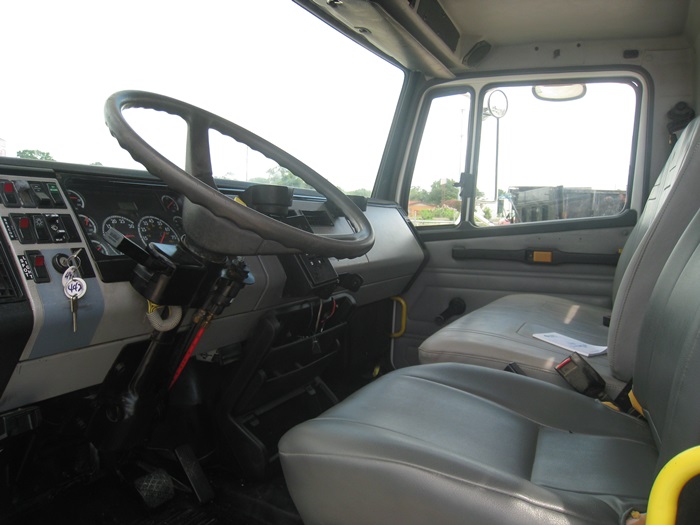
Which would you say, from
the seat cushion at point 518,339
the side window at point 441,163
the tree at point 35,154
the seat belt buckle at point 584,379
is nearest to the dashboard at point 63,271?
the tree at point 35,154

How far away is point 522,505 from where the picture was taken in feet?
2.35

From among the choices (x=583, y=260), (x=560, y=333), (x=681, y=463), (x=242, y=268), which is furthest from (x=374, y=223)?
(x=681, y=463)

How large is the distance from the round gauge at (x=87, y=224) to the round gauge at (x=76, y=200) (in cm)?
2

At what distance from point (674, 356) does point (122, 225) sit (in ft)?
3.63

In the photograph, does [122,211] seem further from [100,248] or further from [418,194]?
[418,194]

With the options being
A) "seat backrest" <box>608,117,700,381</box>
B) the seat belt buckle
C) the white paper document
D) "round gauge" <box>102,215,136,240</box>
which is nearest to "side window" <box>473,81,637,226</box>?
the white paper document

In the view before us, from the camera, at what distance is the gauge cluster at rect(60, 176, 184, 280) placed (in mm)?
1097

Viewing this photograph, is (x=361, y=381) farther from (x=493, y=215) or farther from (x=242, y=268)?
(x=242, y=268)

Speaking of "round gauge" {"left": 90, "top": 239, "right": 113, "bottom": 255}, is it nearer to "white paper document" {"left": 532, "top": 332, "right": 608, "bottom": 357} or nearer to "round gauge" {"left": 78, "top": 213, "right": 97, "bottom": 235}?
"round gauge" {"left": 78, "top": 213, "right": 97, "bottom": 235}

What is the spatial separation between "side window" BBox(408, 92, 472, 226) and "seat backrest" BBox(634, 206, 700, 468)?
180 centimetres

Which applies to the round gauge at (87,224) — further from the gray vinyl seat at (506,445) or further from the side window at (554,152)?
the side window at (554,152)

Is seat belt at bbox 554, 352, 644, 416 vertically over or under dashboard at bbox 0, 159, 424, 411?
under

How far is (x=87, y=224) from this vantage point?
3.60 ft

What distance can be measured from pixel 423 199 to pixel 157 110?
2.01 meters
